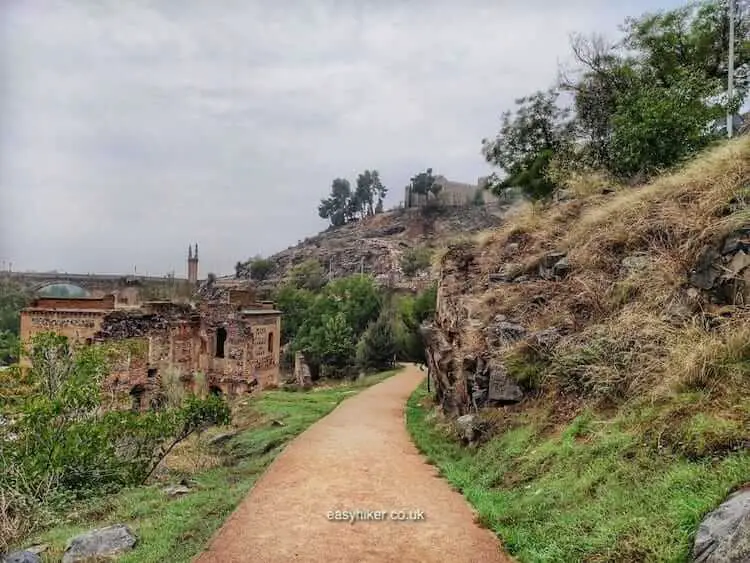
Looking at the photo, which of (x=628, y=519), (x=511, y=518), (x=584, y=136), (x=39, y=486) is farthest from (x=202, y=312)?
(x=628, y=519)

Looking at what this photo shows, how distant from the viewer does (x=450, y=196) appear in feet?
237

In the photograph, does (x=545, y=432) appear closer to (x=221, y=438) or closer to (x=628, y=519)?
(x=628, y=519)

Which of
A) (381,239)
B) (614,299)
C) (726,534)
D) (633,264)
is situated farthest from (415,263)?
(726,534)

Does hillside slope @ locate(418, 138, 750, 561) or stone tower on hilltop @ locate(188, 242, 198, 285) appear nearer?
hillside slope @ locate(418, 138, 750, 561)

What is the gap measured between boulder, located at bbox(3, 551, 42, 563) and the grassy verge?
5.9 inches

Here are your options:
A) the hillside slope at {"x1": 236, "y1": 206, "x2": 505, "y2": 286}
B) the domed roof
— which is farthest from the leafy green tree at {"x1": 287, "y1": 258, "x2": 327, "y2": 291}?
the domed roof

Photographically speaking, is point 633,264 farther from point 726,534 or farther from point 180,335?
point 180,335

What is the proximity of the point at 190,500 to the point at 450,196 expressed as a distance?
68811 mm

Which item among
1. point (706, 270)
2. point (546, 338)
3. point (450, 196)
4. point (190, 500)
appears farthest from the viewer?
point (450, 196)

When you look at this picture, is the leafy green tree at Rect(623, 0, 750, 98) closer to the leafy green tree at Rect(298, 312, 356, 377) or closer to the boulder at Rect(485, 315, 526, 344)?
the boulder at Rect(485, 315, 526, 344)

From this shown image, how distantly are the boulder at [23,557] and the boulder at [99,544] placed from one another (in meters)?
0.27

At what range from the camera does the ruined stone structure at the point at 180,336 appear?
647 inches

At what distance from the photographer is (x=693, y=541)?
323 centimetres

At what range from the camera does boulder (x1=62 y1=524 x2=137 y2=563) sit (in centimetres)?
504
